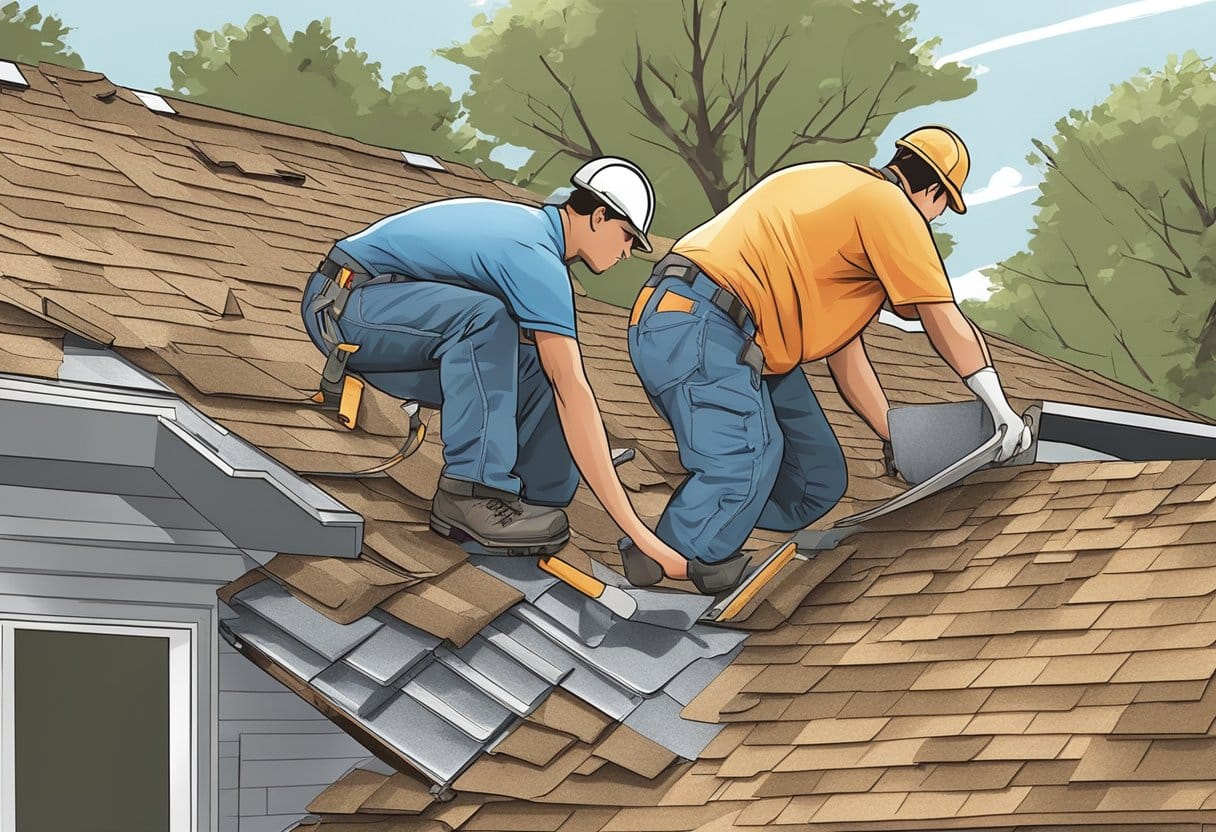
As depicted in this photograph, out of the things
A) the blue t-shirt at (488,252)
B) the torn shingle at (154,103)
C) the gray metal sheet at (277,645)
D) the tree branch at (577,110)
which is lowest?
the gray metal sheet at (277,645)

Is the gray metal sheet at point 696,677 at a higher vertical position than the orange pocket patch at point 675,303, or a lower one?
lower

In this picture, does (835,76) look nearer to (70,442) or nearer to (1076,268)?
(1076,268)

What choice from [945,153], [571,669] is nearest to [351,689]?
[571,669]

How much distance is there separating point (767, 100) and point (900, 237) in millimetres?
18166

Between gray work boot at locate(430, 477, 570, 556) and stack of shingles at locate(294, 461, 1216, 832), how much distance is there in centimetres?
71

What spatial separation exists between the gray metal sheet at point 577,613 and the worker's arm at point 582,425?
301 millimetres

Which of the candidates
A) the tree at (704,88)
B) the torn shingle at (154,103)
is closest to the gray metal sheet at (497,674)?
the torn shingle at (154,103)

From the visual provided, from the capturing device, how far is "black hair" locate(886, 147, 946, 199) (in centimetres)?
541

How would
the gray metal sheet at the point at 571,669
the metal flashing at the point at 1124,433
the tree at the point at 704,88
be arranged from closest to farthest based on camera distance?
the gray metal sheet at the point at 571,669, the metal flashing at the point at 1124,433, the tree at the point at 704,88

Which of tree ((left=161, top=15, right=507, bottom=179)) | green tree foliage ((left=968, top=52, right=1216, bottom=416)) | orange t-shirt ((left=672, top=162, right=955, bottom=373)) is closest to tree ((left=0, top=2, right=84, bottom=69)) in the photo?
tree ((left=161, top=15, right=507, bottom=179))

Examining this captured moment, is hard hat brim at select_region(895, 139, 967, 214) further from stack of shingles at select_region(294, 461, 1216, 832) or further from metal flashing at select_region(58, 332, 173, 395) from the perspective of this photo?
metal flashing at select_region(58, 332, 173, 395)

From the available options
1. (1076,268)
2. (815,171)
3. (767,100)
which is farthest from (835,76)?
(815,171)

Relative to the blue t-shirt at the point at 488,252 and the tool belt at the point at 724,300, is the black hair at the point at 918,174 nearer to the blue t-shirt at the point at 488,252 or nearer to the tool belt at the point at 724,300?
the tool belt at the point at 724,300

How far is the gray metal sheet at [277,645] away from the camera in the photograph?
4.67m
